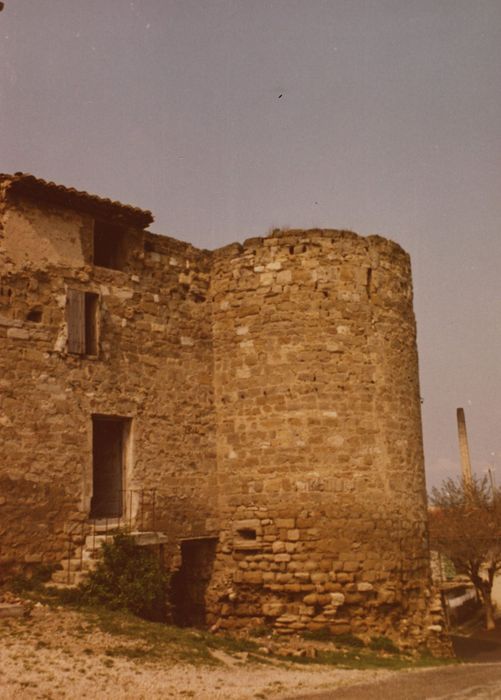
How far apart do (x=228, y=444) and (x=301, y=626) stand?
3.34 m

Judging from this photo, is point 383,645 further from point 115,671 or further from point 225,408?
point 115,671

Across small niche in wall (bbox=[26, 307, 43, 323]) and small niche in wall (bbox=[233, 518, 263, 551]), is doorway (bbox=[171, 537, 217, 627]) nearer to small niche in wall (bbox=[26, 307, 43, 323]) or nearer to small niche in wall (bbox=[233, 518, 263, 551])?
small niche in wall (bbox=[233, 518, 263, 551])

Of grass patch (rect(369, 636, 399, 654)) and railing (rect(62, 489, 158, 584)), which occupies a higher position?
railing (rect(62, 489, 158, 584))

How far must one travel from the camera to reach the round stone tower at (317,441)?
12547mm

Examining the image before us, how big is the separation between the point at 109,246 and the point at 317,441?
5.07m

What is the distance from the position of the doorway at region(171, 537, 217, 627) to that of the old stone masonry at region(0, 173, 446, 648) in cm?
3

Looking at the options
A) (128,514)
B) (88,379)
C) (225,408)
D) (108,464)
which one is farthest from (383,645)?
(88,379)

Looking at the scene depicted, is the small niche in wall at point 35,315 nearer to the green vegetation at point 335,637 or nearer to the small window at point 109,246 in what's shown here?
the small window at point 109,246

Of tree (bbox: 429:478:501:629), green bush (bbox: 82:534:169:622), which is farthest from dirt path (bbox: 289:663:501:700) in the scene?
tree (bbox: 429:478:501:629)

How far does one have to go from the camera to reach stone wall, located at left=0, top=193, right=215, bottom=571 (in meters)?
11.2

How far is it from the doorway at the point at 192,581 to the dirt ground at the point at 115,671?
3.85 meters

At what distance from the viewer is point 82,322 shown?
12250mm

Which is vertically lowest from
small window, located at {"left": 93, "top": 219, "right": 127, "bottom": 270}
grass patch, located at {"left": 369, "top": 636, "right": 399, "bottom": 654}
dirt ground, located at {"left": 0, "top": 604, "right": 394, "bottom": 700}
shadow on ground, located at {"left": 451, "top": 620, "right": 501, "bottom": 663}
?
shadow on ground, located at {"left": 451, "top": 620, "right": 501, "bottom": 663}

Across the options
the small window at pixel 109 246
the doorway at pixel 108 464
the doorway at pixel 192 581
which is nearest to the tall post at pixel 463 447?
the doorway at pixel 192 581
